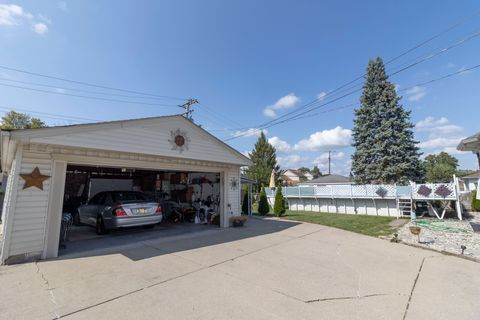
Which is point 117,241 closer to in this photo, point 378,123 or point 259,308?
point 259,308

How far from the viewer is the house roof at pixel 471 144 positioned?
624 centimetres

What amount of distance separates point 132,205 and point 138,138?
2209 millimetres

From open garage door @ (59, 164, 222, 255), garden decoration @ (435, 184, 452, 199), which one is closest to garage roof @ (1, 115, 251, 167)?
open garage door @ (59, 164, 222, 255)

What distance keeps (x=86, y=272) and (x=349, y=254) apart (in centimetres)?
567

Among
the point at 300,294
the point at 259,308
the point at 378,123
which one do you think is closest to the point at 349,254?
the point at 300,294

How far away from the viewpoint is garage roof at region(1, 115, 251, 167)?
5121 mm

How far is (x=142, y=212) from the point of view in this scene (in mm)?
7477

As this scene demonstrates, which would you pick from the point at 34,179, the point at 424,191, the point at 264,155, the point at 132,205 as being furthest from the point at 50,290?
the point at 264,155

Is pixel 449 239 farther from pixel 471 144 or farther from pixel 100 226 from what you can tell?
pixel 100 226

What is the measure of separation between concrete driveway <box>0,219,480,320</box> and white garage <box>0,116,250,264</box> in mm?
690

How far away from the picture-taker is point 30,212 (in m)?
4.99

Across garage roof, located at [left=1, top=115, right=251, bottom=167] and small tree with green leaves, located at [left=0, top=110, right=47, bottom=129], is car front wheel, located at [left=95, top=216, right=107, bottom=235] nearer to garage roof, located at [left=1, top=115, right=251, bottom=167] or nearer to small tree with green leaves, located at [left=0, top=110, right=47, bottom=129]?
garage roof, located at [left=1, top=115, right=251, bottom=167]

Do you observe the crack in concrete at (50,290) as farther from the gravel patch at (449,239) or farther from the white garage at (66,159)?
the gravel patch at (449,239)

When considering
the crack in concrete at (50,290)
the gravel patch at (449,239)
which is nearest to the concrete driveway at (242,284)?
the crack in concrete at (50,290)
